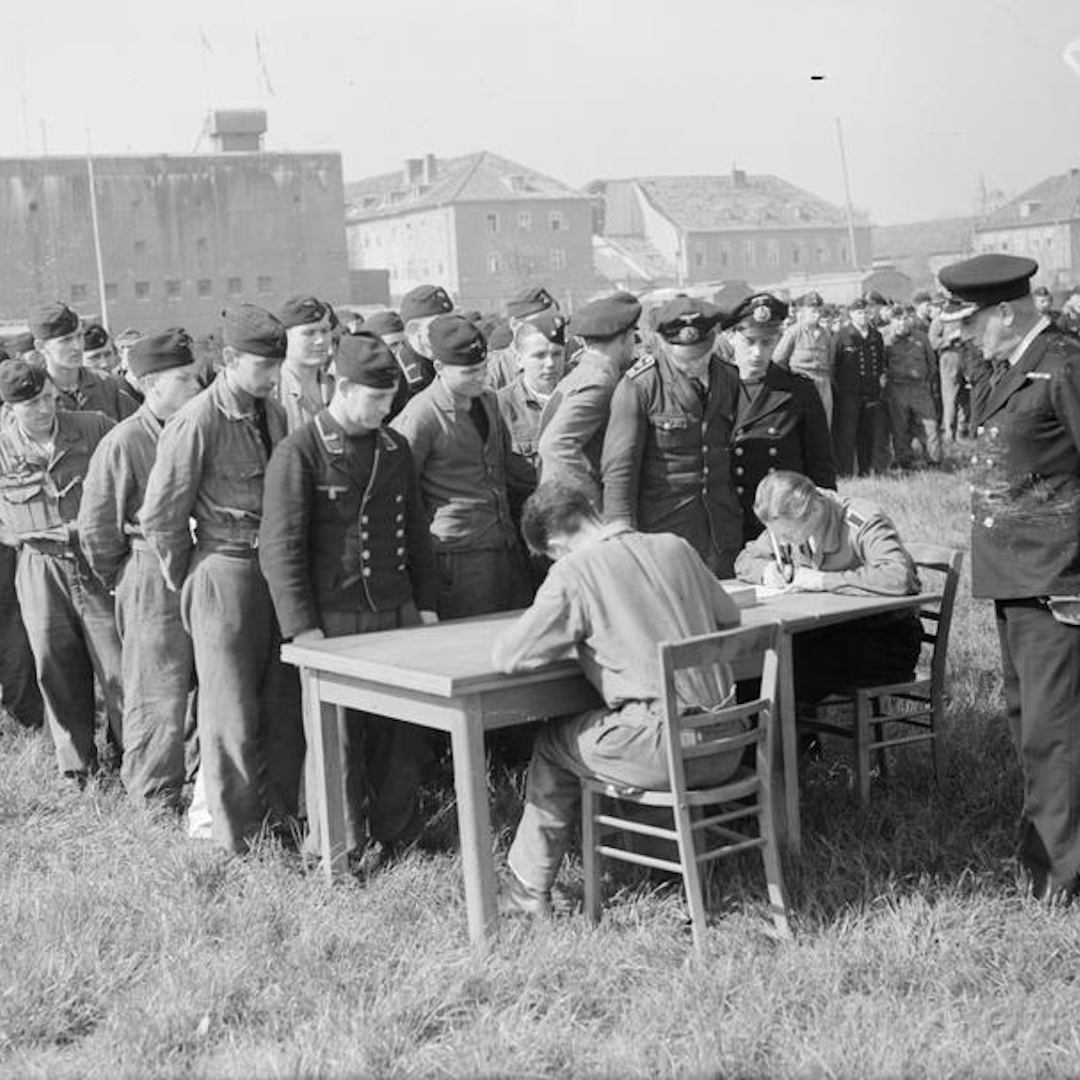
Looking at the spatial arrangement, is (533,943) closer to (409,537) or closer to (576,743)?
(576,743)

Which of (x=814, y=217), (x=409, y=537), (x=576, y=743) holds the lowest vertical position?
(x=576, y=743)

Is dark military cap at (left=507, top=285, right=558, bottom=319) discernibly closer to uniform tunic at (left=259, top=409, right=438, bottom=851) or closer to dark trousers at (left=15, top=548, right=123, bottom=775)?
dark trousers at (left=15, top=548, right=123, bottom=775)

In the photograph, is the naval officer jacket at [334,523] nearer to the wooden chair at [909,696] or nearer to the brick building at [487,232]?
the wooden chair at [909,696]

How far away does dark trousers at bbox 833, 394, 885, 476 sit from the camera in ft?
60.7

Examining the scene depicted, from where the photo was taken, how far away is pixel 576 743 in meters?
5.83

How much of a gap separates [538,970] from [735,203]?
94.8 metres

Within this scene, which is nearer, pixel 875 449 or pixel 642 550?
pixel 642 550

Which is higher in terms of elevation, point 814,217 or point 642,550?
point 814,217

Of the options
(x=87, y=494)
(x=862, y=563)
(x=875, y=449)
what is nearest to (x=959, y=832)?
(x=862, y=563)

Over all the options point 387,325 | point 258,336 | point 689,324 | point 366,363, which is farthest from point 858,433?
point 366,363

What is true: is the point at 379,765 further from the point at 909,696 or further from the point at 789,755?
the point at 909,696

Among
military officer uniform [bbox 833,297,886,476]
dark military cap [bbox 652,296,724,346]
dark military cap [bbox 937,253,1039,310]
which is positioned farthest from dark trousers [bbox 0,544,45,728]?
military officer uniform [bbox 833,297,886,476]

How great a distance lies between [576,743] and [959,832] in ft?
5.66

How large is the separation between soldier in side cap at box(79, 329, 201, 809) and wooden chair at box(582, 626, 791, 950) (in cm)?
231
